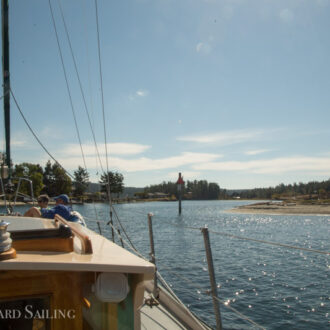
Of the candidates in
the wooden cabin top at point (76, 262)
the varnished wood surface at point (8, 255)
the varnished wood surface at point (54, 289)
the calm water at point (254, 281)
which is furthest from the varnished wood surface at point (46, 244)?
the calm water at point (254, 281)

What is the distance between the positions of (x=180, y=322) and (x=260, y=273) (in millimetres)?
8392

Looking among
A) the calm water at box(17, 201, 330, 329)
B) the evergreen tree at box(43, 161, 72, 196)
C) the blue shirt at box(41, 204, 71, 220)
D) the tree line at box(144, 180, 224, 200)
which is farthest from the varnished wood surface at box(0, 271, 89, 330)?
the tree line at box(144, 180, 224, 200)

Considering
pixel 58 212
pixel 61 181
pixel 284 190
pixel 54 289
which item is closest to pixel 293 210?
pixel 61 181

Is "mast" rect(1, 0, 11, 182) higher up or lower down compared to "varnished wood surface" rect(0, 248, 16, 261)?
higher up

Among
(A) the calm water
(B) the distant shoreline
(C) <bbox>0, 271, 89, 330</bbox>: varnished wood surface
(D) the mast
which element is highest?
(D) the mast

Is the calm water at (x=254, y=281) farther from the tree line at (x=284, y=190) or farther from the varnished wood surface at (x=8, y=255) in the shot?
the tree line at (x=284, y=190)

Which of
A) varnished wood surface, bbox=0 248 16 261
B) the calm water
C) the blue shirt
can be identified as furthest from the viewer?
the calm water

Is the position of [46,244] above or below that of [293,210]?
above

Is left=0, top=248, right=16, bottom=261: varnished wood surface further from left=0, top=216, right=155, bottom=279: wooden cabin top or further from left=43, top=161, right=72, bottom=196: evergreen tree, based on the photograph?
left=43, top=161, right=72, bottom=196: evergreen tree

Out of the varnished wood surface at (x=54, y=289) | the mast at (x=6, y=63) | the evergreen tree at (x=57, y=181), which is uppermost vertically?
the mast at (x=6, y=63)

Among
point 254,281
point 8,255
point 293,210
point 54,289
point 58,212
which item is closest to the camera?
point 8,255

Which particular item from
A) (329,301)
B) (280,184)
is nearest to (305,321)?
(329,301)

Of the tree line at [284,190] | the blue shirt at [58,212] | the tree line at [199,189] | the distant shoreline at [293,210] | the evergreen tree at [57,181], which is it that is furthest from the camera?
the tree line at [199,189]

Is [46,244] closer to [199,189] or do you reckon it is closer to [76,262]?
[76,262]
